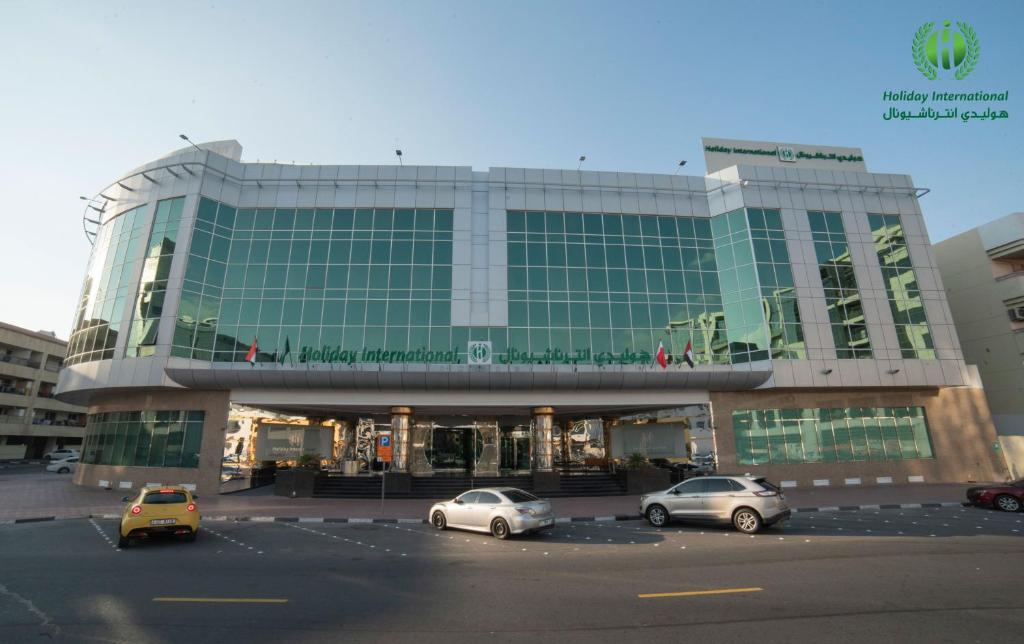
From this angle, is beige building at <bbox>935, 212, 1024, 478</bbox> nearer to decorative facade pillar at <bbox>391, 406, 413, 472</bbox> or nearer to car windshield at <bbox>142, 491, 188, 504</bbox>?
decorative facade pillar at <bbox>391, 406, 413, 472</bbox>

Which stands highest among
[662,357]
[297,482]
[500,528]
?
[662,357]

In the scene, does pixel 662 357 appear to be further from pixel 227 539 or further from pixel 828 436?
pixel 227 539

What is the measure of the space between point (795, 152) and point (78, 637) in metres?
40.8

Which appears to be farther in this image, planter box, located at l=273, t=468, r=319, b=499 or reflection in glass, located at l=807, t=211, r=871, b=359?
reflection in glass, located at l=807, t=211, r=871, b=359

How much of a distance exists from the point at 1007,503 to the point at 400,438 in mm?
26798

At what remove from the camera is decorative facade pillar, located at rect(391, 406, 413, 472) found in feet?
89.7

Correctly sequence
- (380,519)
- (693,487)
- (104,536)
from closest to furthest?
(104,536) < (693,487) < (380,519)

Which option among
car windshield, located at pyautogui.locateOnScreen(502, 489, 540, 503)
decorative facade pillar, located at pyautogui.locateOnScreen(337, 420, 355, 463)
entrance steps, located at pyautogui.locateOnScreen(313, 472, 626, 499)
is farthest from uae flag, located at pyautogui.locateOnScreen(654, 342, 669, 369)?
decorative facade pillar, located at pyautogui.locateOnScreen(337, 420, 355, 463)

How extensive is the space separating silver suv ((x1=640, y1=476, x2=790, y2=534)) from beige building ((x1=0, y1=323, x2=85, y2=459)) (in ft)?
231

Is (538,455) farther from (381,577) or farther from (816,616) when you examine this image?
(816,616)

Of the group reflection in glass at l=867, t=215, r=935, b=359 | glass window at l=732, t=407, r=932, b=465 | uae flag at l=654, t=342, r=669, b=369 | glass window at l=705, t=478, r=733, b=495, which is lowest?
glass window at l=705, t=478, r=733, b=495

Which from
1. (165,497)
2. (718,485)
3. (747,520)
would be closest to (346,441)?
(165,497)

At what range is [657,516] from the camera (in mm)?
16312

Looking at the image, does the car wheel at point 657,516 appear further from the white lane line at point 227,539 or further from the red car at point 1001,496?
the red car at point 1001,496
